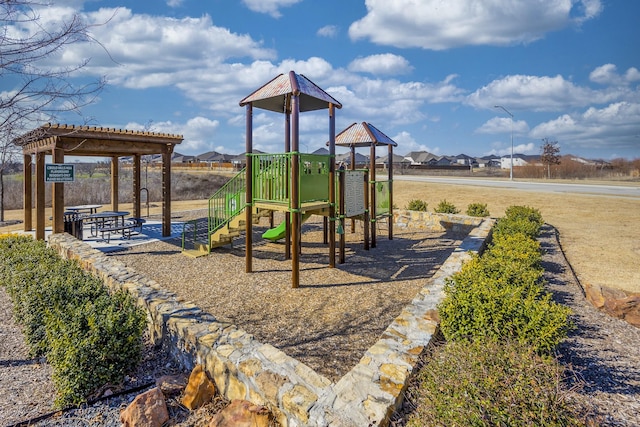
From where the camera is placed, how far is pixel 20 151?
5.05 metres

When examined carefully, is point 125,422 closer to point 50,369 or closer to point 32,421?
point 32,421

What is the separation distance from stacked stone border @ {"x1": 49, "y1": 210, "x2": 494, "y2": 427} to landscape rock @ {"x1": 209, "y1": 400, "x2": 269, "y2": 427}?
10cm

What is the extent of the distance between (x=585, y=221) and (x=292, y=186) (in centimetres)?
1308

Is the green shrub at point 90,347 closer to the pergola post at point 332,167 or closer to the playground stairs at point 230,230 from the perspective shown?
the pergola post at point 332,167

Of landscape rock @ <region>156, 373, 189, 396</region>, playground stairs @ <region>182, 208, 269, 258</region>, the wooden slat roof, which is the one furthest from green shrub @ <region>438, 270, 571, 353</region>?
the wooden slat roof

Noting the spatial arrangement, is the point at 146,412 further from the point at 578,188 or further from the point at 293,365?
the point at 578,188

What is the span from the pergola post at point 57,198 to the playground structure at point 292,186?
132 inches

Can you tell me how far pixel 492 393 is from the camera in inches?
92.3

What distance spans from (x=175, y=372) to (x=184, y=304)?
104cm

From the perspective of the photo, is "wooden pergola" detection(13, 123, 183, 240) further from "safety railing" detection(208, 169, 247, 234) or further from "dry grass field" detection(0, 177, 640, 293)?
"dry grass field" detection(0, 177, 640, 293)

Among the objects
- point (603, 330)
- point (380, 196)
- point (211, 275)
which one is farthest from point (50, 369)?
point (380, 196)

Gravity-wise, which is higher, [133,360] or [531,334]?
[531,334]

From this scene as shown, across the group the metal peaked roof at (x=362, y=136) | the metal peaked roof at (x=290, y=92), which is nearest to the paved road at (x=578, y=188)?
the metal peaked roof at (x=362, y=136)

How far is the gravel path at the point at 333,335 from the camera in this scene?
3.28 meters
